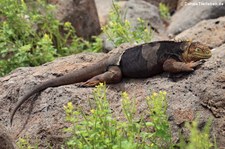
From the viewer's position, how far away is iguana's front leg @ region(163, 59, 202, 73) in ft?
18.4

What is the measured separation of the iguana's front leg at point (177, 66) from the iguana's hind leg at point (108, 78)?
1.71 feet

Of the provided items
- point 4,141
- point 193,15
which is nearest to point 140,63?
point 4,141

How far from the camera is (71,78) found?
6129 millimetres

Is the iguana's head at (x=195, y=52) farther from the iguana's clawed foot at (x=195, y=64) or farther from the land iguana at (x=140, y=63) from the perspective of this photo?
the iguana's clawed foot at (x=195, y=64)

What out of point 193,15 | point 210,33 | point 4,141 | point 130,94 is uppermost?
point 4,141

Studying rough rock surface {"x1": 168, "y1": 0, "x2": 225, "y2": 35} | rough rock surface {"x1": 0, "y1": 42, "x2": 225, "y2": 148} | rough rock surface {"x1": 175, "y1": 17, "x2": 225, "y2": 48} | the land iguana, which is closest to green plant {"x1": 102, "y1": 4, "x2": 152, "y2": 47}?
rough rock surface {"x1": 175, "y1": 17, "x2": 225, "y2": 48}

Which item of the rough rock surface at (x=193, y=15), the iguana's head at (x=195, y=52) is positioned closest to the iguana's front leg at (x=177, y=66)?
the iguana's head at (x=195, y=52)

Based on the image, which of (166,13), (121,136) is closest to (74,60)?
(121,136)

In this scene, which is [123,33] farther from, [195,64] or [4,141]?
[4,141]

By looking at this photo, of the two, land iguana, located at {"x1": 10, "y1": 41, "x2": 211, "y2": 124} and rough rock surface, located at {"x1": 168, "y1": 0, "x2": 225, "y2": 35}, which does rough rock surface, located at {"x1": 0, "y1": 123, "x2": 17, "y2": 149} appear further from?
rough rock surface, located at {"x1": 168, "y1": 0, "x2": 225, "y2": 35}

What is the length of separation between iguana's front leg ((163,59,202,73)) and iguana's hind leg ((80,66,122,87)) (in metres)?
0.52

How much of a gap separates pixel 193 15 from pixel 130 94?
510 centimetres

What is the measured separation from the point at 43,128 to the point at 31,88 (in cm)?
74

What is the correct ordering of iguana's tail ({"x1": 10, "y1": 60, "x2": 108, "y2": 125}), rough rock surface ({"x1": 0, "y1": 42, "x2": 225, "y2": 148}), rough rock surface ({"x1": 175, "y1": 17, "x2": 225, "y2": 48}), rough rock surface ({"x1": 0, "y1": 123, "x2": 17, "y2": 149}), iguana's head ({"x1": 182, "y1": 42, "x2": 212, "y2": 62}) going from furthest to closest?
1. rough rock surface ({"x1": 175, "y1": 17, "x2": 225, "y2": 48})
2. iguana's tail ({"x1": 10, "y1": 60, "x2": 108, "y2": 125})
3. iguana's head ({"x1": 182, "y1": 42, "x2": 212, "y2": 62})
4. rough rock surface ({"x1": 0, "y1": 42, "x2": 225, "y2": 148})
5. rough rock surface ({"x1": 0, "y1": 123, "x2": 17, "y2": 149})
